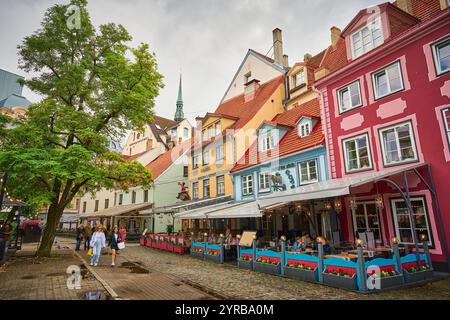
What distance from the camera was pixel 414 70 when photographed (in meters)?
11.2

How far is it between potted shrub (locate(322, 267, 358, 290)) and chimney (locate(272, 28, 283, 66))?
21484 mm

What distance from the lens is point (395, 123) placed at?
11547mm

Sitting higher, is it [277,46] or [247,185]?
[277,46]

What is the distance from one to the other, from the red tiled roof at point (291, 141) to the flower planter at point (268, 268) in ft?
23.7

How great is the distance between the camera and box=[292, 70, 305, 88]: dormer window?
2152 centimetres

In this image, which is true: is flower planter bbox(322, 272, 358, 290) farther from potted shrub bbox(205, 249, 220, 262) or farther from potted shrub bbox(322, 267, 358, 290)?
potted shrub bbox(205, 249, 220, 262)

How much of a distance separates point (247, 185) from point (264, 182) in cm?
206

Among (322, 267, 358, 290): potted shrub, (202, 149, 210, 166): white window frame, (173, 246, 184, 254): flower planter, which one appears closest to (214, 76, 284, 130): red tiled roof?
(202, 149, 210, 166): white window frame

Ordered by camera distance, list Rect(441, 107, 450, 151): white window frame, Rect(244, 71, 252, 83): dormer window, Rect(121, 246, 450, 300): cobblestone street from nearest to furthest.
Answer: Rect(121, 246, 450, 300): cobblestone street
Rect(441, 107, 450, 151): white window frame
Rect(244, 71, 252, 83): dormer window

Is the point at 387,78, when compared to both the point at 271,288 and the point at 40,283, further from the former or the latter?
the point at 40,283

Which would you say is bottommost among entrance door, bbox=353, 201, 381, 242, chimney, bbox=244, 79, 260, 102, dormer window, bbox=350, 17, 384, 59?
entrance door, bbox=353, 201, 381, 242

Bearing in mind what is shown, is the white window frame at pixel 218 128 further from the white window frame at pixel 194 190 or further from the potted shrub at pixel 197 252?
the potted shrub at pixel 197 252

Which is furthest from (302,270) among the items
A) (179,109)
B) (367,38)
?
(179,109)

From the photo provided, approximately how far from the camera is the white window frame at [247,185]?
66.6 feet
